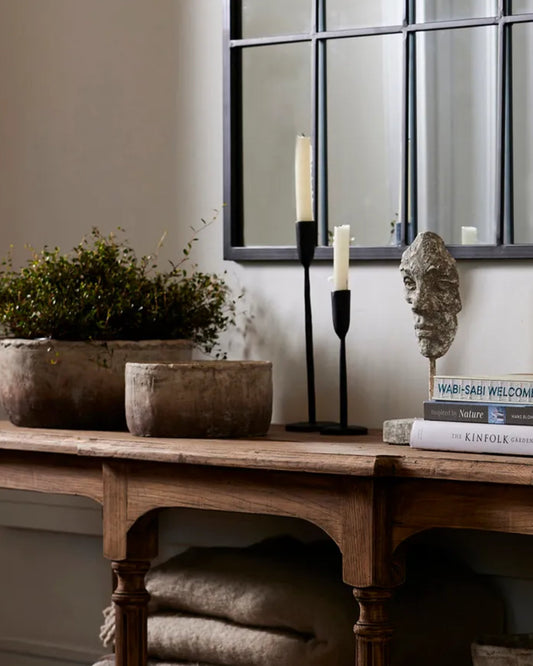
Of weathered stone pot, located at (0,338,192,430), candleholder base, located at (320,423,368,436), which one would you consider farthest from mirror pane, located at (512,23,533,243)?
weathered stone pot, located at (0,338,192,430)

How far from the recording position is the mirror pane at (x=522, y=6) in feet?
6.61

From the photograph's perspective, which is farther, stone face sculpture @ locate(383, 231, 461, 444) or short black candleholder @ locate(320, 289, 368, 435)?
short black candleholder @ locate(320, 289, 368, 435)

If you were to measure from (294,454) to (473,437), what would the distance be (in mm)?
268

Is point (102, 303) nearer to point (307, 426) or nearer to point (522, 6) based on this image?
point (307, 426)

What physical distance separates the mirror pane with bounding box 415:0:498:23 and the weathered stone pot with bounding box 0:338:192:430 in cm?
77

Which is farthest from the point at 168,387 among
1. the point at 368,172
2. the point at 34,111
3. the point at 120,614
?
the point at 34,111

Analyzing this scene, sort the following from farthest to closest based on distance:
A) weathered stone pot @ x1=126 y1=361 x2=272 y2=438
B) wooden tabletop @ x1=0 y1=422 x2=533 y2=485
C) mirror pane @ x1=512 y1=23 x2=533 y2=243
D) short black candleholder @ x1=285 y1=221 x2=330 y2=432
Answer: short black candleholder @ x1=285 y1=221 x2=330 y2=432, mirror pane @ x1=512 y1=23 x2=533 y2=243, weathered stone pot @ x1=126 y1=361 x2=272 y2=438, wooden tabletop @ x1=0 y1=422 x2=533 y2=485

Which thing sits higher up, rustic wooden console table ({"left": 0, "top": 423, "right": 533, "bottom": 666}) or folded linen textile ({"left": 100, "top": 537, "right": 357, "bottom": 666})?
rustic wooden console table ({"left": 0, "top": 423, "right": 533, "bottom": 666})

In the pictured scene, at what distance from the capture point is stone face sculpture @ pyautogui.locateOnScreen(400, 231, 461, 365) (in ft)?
6.33

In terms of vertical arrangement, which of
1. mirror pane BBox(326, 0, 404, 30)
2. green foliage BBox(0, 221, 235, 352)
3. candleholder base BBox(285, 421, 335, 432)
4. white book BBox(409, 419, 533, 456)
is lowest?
candleholder base BBox(285, 421, 335, 432)

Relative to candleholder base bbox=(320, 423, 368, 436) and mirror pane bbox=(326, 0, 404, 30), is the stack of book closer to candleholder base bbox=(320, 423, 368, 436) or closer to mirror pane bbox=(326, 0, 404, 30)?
candleholder base bbox=(320, 423, 368, 436)

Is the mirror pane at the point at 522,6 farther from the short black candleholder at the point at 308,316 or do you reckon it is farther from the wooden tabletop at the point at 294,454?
the wooden tabletop at the point at 294,454

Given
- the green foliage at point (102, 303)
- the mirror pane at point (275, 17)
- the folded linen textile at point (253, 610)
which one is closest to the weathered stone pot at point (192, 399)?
the green foliage at point (102, 303)

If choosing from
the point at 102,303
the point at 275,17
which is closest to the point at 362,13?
the point at 275,17
